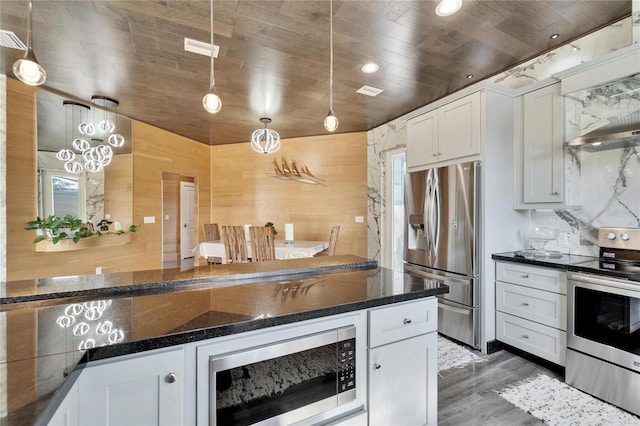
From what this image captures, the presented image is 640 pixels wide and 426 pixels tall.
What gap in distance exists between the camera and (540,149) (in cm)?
277

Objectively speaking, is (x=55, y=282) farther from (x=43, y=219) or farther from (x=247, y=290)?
(x=43, y=219)

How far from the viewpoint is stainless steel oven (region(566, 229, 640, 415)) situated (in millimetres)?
1938

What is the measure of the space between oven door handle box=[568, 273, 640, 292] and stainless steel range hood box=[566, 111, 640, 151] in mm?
1001

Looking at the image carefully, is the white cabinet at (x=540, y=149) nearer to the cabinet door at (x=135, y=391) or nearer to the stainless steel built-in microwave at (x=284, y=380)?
the stainless steel built-in microwave at (x=284, y=380)

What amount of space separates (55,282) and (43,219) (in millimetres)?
3052

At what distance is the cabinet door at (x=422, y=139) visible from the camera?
3.30 meters

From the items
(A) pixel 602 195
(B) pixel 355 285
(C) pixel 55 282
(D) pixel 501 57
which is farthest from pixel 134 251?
(A) pixel 602 195

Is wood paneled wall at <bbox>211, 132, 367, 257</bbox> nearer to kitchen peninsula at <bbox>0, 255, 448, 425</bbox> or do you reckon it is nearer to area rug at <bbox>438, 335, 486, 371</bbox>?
area rug at <bbox>438, 335, 486, 371</bbox>

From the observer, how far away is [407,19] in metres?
2.42

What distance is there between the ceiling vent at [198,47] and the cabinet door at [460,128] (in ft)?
7.94

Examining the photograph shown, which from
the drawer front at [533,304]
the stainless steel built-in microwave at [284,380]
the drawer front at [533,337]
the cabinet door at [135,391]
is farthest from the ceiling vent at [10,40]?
the drawer front at [533,337]

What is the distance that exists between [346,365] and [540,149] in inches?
108

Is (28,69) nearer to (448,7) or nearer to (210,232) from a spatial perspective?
(448,7)

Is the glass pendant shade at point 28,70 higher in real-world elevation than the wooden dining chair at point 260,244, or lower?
higher
